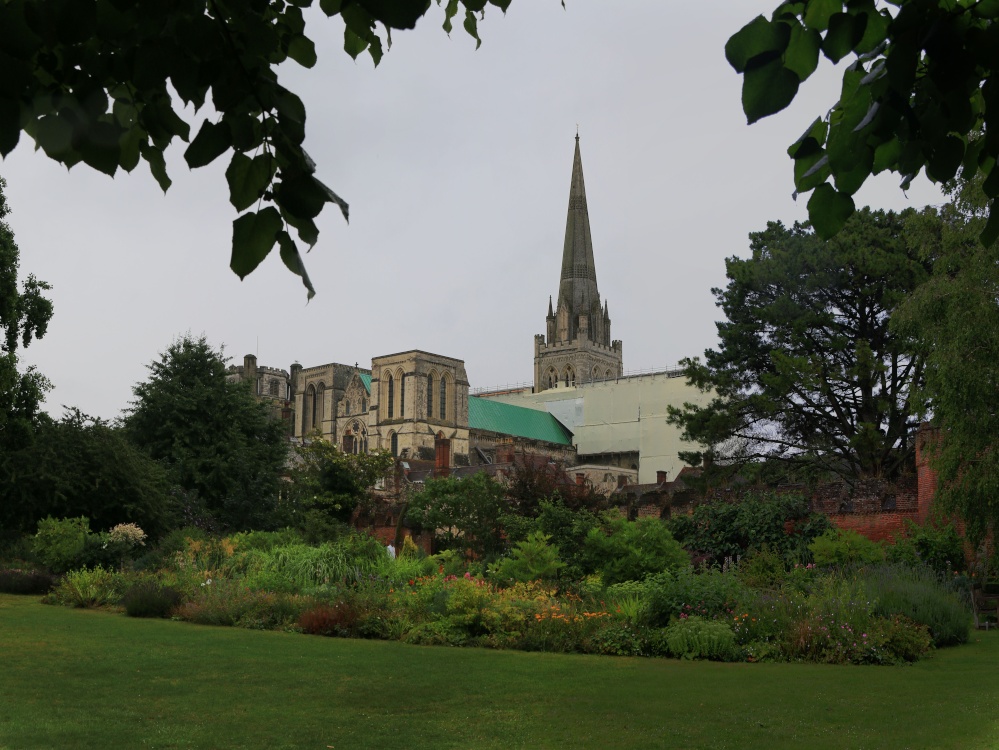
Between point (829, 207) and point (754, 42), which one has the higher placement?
point (754, 42)

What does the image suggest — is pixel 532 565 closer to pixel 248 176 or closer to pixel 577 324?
pixel 248 176

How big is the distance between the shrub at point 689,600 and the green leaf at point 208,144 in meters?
13.0

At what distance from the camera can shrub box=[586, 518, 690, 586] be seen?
18.7 meters

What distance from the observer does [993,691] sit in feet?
36.2

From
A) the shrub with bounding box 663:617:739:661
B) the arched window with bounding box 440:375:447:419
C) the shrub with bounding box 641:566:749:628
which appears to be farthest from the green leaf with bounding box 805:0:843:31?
the arched window with bounding box 440:375:447:419

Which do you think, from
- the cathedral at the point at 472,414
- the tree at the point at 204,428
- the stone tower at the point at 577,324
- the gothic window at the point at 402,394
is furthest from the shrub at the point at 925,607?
the stone tower at the point at 577,324

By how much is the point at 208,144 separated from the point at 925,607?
48.6ft

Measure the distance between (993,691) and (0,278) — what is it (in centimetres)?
2746

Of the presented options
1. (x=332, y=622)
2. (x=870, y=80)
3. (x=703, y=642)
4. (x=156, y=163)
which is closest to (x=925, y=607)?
(x=703, y=642)

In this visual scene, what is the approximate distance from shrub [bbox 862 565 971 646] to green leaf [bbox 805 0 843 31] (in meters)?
13.3

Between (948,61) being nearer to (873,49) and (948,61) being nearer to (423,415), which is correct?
(873,49)

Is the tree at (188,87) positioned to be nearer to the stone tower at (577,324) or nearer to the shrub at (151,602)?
the shrub at (151,602)

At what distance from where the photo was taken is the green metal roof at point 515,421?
93.3 metres

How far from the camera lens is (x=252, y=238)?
260 cm
